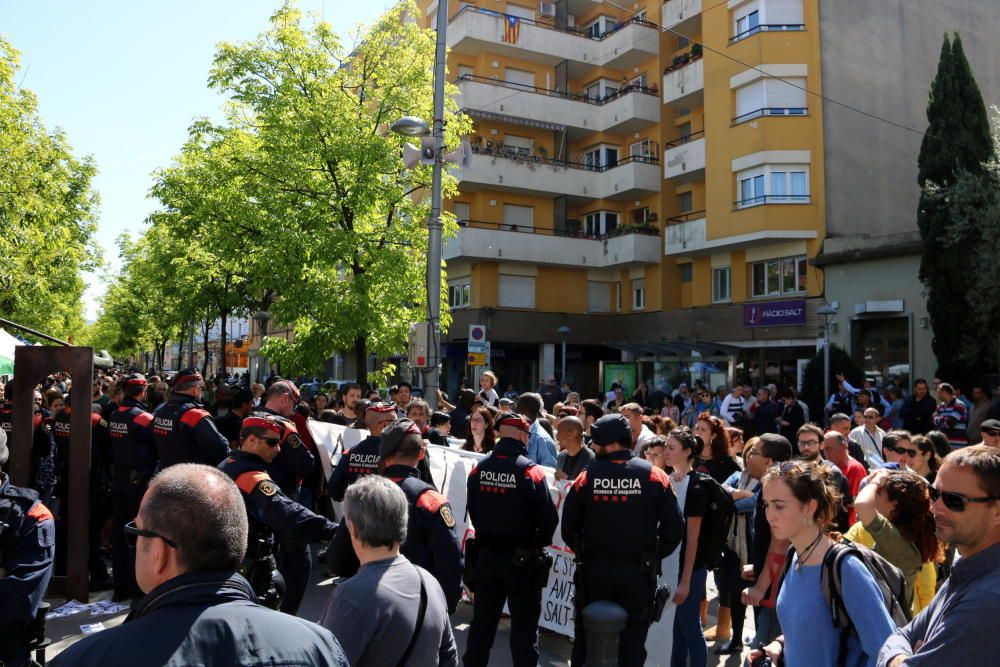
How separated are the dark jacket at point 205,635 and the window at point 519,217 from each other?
3194 centimetres

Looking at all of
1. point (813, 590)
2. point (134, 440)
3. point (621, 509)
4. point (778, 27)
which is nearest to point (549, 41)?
point (778, 27)

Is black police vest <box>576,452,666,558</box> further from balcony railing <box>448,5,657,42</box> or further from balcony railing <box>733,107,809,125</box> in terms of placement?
balcony railing <box>448,5,657,42</box>

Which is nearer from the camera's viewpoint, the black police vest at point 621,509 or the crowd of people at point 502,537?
the crowd of people at point 502,537

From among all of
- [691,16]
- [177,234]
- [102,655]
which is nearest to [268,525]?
[102,655]

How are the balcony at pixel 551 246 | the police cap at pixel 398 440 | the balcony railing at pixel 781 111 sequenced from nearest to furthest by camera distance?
the police cap at pixel 398 440, the balcony railing at pixel 781 111, the balcony at pixel 551 246

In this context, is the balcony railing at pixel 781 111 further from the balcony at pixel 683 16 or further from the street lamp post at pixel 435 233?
the street lamp post at pixel 435 233

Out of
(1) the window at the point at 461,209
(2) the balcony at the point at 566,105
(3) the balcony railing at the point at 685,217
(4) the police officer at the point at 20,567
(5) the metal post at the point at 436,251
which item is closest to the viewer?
(4) the police officer at the point at 20,567

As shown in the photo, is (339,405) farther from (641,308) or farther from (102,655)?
(641,308)

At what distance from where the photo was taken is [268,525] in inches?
199

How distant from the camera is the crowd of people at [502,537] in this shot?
2.09m

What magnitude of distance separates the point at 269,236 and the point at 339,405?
5137 mm

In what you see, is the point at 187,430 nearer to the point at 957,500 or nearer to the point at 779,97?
the point at 957,500

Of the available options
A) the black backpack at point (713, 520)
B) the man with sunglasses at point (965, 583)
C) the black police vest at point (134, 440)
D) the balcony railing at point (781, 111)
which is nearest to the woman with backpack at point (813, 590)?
the man with sunglasses at point (965, 583)

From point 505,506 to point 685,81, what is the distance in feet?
92.9
